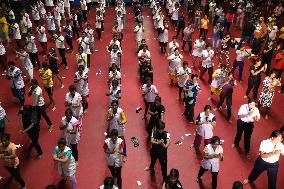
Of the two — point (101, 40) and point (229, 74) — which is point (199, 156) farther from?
point (101, 40)

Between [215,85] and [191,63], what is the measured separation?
3236mm

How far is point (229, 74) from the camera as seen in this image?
31.7ft

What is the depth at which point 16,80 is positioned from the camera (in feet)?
33.0

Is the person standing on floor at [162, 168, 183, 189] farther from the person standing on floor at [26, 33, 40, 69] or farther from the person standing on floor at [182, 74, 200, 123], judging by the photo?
the person standing on floor at [26, 33, 40, 69]

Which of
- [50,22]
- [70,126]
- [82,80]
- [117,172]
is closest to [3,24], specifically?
[50,22]

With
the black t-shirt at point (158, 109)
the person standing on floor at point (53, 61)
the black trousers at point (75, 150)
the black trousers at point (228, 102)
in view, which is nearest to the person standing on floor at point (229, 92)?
the black trousers at point (228, 102)

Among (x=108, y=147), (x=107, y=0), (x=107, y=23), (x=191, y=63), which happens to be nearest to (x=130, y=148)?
(x=108, y=147)

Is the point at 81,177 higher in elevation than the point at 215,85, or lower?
lower

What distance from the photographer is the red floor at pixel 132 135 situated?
809 cm

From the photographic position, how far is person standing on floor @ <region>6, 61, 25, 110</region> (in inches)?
388

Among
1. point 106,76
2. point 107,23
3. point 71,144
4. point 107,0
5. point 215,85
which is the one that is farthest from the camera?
point 107,0

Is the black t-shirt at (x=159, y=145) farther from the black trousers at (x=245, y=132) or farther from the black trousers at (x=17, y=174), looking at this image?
the black trousers at (x=17, y=174)

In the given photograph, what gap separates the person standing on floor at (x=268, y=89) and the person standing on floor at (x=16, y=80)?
22.5ft

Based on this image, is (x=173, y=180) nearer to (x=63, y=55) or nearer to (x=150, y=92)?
(x=150, y=92)
